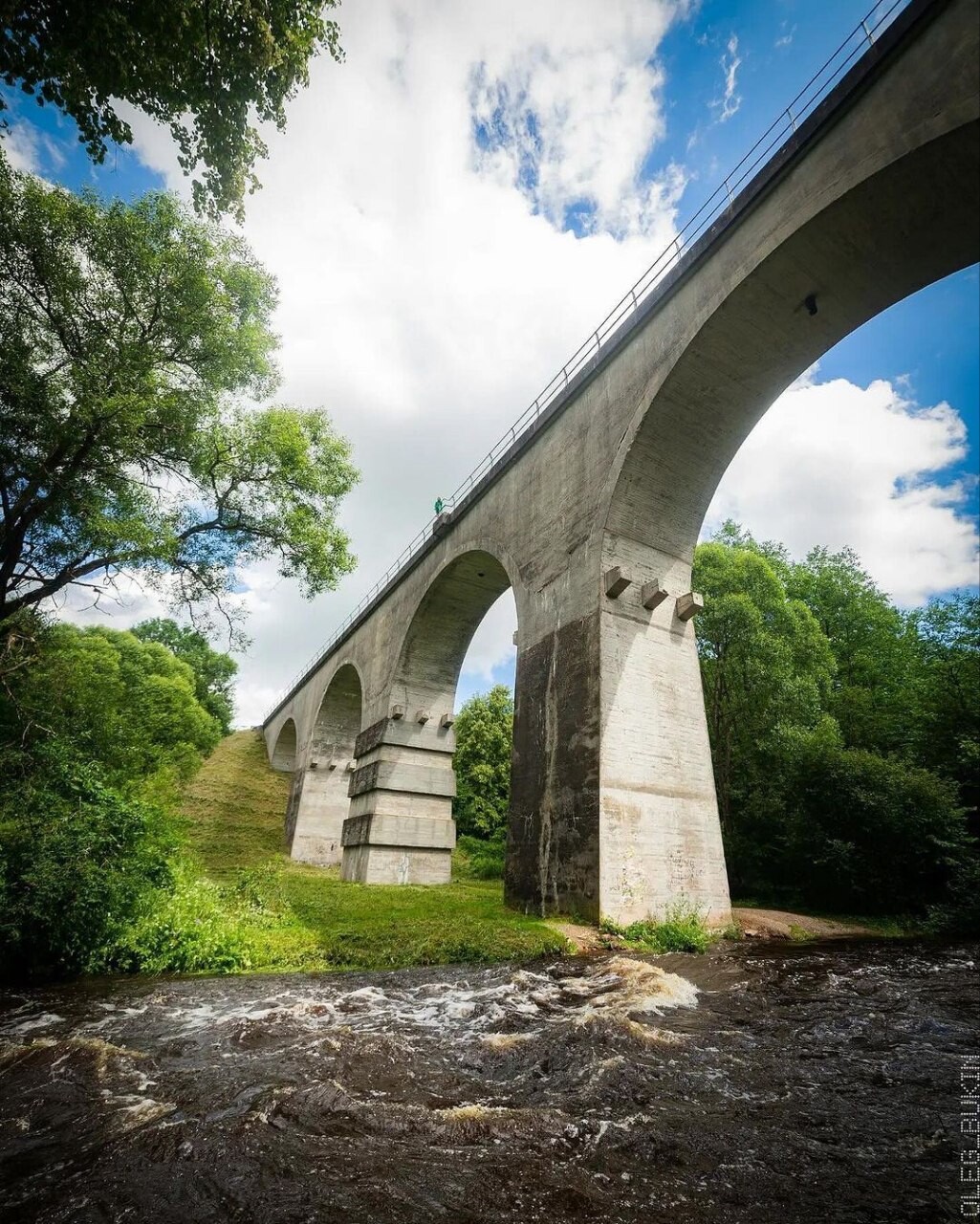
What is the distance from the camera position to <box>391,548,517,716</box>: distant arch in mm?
14922

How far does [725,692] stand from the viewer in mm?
18953

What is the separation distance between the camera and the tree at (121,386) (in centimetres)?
933

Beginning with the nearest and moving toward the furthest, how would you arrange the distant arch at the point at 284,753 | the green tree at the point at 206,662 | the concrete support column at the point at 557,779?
the concrete support column at the point at 557,779, the distant arch at the point at 284,753, the green tree at the point at 206,662

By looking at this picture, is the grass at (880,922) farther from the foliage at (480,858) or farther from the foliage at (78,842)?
the foliage at (78,842)

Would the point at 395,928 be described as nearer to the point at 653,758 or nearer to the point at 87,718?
the point at 653,758

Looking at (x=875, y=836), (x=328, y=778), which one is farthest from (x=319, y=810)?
(x=875, y=836)

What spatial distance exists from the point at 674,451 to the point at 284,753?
2813 cm

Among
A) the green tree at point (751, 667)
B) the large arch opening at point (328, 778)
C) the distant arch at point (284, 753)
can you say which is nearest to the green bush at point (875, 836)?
the green tree at point (751, 667)

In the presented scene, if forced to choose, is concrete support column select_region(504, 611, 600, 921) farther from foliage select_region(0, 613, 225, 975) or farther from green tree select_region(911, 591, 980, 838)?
green tree select_region(911, 591, 980, 838)

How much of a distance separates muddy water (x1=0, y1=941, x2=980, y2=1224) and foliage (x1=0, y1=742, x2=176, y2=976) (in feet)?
2.06

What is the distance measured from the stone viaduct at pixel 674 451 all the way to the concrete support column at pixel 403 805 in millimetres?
5442

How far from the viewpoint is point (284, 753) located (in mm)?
31109

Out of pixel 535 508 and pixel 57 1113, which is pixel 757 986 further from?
pixel 535 508

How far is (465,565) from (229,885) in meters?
8.40
